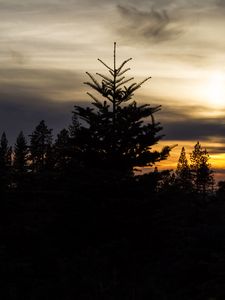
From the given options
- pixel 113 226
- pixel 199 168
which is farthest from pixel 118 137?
pixel 199 168

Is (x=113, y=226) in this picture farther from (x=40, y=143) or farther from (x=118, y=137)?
(x=40, y=143)

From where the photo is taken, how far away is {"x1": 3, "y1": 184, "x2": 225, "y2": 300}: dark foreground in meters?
13.4

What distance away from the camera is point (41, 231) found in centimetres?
1762

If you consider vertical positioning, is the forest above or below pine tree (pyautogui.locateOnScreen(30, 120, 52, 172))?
below

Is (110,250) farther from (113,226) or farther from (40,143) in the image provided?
(40,143)

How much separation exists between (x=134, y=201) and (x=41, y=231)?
320 centimetres

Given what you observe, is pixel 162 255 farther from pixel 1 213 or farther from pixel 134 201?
pixel 1 213

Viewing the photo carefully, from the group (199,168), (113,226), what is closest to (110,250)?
(113,226)

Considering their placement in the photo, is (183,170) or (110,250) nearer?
(110,250)

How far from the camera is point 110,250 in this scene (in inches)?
653

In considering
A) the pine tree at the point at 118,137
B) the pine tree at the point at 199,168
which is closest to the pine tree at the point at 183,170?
the pine tree at the point at 199,168

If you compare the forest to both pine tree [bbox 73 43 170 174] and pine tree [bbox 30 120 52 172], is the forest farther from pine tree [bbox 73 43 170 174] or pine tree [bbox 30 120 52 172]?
pine tree [bbox 30 120 52 172]

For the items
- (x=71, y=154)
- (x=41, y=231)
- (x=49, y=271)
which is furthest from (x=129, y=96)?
(x=49, y=271)

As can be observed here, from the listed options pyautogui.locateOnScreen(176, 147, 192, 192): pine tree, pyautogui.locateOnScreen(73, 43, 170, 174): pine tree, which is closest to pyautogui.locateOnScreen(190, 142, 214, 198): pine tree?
pyautogui.locateOnScreen(176, 147, 192, 192): pine tree
